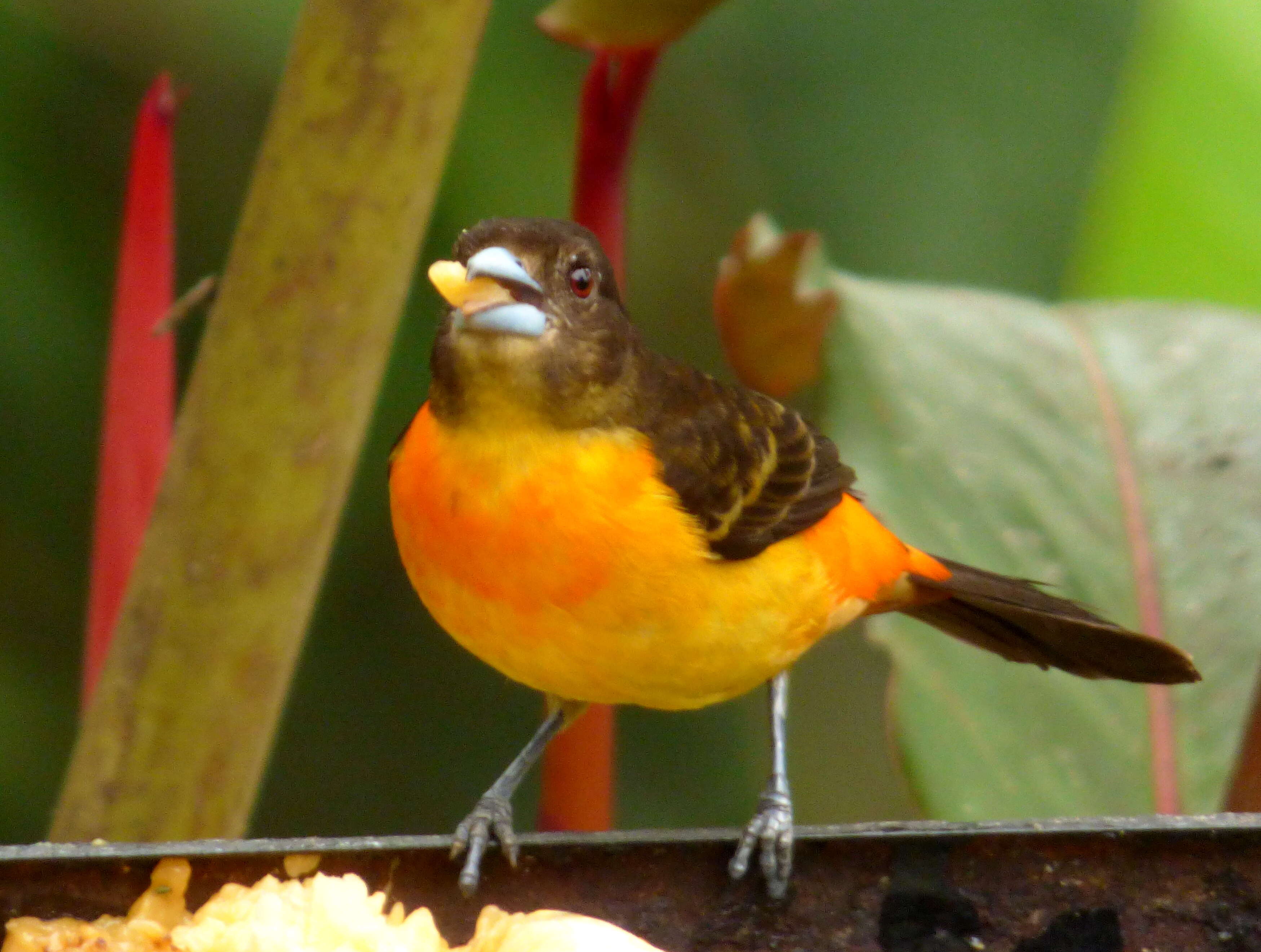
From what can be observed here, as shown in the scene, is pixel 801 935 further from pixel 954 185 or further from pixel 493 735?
pixel 954 185

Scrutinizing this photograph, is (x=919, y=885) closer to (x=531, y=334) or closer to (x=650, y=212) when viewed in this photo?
(x=531, y=334)

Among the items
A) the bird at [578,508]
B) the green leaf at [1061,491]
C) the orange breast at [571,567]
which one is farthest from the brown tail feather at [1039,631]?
the orange breast at [571,567]

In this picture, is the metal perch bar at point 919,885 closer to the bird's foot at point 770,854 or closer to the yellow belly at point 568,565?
the bird's foot at point 770,854

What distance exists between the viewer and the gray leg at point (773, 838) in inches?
51.2

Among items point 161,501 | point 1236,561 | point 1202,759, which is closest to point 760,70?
point 1236,561

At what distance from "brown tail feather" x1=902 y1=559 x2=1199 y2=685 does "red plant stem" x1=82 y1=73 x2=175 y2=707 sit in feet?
3.30

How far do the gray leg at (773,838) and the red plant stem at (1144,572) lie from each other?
0.56m

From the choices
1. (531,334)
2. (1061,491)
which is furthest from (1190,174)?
(531,334)

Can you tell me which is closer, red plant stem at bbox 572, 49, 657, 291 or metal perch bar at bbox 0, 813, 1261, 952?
metal perch bar at bbox 0, 813, 1261, 952

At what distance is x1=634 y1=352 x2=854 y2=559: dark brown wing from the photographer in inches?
68.3

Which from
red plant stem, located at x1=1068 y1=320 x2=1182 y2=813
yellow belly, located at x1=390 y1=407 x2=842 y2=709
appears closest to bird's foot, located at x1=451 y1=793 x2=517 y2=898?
yellow belly, located at x1=390 y1=407 x2=842 y2=709

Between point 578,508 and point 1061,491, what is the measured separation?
84 cm

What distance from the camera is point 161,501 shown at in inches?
64.1

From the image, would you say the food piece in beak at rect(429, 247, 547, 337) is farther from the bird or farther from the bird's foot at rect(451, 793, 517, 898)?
the bird's foot at rect(451, 793, 517, 898)
